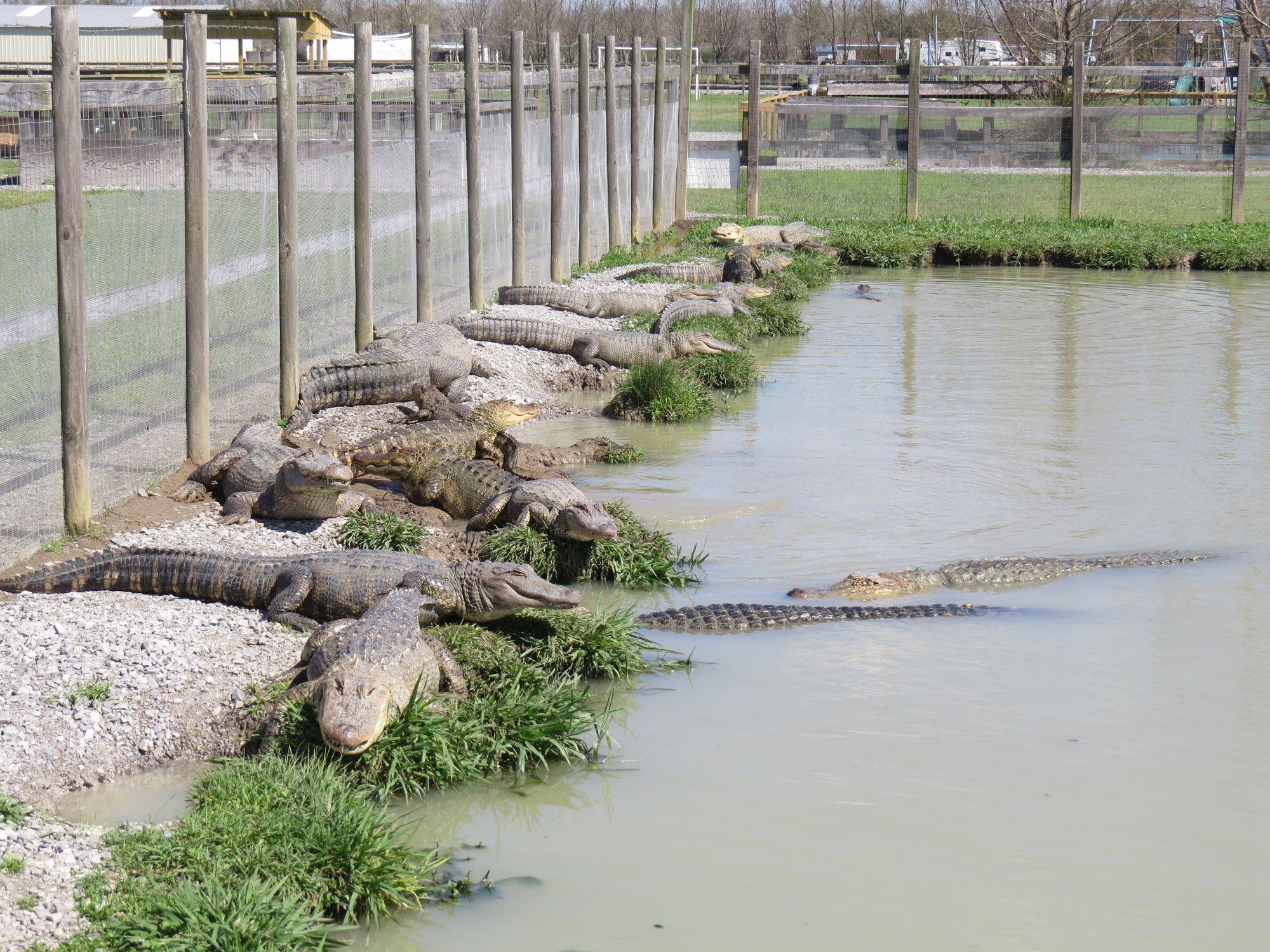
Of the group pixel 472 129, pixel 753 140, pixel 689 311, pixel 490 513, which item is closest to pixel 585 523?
pixel 490 513

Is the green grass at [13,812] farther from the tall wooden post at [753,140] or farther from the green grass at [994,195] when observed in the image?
the tall wooden post at [753,140]

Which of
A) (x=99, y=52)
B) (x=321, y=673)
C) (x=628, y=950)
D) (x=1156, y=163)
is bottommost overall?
(x=628, y=950)

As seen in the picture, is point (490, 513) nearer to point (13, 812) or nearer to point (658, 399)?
point (658, 399)

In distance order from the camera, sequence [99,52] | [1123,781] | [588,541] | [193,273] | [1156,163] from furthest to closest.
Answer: [99,52]
[1156,163]
[193,273]
[588,541]
[1123,781]

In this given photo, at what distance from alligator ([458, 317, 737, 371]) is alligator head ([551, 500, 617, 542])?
4973 mm

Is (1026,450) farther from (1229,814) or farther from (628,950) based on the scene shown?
(628,950)

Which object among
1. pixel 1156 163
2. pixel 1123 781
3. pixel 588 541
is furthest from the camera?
pixel 1156 163

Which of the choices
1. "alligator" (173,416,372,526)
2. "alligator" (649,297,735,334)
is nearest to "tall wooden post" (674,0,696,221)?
"alligator" (649,297,735,334)

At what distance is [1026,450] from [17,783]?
6449mm

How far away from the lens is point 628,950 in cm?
379

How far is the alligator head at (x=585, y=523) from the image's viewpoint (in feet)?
21.0

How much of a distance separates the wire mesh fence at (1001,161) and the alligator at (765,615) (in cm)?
1461

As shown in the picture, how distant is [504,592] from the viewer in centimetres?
563

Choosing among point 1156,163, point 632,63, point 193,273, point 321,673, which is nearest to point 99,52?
point 632,63
